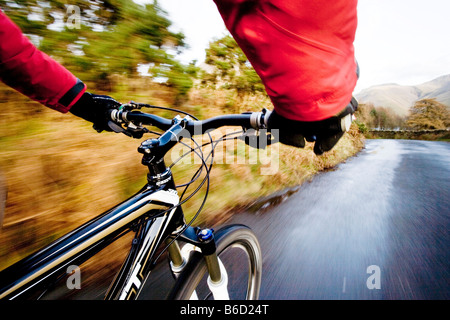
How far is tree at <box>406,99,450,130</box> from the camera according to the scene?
33.6 metres

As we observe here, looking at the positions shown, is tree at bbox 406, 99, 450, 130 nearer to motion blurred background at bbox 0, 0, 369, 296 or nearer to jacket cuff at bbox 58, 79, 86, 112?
motion blurred background at bbox 0, 0, 369, 296

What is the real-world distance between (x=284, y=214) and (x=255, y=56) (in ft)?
10.1

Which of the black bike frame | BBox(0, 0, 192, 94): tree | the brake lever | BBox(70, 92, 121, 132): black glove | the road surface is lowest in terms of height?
the road surface

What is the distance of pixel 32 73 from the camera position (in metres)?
1.01

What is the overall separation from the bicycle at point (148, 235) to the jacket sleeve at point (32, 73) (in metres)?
0.26

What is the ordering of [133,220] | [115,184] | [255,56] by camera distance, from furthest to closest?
[115,184]
[133,220]
[255,56]

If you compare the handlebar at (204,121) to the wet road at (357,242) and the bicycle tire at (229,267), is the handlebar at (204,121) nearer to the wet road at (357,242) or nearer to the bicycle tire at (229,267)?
the bicycle tire at (229,267)

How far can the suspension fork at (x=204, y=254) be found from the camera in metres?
1.17

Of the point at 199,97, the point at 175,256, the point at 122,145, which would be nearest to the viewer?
the point at 175,256

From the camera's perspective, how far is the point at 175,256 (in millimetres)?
1244

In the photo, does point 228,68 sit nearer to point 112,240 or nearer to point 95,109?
point 95,109

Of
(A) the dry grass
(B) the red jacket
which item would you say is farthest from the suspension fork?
(A) the dry grass

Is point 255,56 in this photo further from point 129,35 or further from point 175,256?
point 129,35
